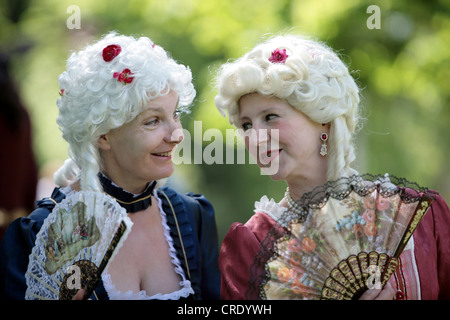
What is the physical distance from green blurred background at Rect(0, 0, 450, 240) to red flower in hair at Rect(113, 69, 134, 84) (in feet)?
1.69

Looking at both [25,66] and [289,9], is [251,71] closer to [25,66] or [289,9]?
[289,9]

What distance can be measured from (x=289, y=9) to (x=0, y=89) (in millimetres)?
3676

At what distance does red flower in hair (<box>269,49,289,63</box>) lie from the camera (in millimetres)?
3107

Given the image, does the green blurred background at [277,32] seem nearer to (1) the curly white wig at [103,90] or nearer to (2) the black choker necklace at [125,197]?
(1) the curly white wig at [103,90]

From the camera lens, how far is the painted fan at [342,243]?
2688 mm

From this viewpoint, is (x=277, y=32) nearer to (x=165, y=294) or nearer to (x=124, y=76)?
(x=124, y=76)

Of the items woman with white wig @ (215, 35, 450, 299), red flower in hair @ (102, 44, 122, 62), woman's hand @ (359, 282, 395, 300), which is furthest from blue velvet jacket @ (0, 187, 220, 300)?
woman's hand @ (359, 282, 395, 300)

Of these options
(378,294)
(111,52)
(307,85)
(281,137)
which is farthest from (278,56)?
(378,294)

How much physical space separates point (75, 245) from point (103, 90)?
0.81m

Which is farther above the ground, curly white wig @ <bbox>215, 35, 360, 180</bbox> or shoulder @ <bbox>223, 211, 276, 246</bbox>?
curly white wig @ <bbox>215, 35, 360, 180</bbox>

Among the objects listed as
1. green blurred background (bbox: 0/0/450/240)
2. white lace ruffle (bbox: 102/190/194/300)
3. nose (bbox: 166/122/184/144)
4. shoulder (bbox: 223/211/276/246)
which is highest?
green blurred background (bbox: 0/0/450/240)

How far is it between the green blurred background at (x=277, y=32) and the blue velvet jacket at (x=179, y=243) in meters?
0.71

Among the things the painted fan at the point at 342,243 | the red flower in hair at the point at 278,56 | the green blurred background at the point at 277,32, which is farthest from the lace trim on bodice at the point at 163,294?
the red flower in hair at the point at 278,56

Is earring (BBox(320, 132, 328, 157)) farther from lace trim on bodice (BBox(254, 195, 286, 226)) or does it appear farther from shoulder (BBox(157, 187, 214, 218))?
shoulder (BBox(157, 187, 214, 218))
